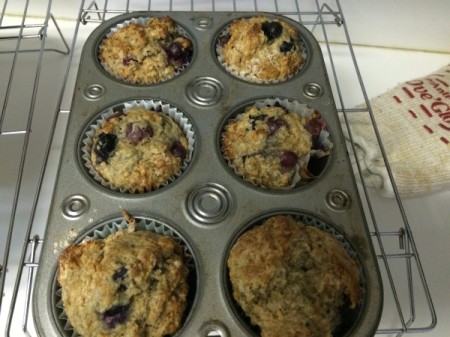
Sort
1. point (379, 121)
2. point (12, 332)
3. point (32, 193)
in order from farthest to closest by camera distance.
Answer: point (379, 121), point (32, 193), point (12, 332)

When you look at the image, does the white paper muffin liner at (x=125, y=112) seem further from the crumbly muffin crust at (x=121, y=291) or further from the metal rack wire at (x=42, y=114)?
the crumbly muffin crust at (x=121, y=291)

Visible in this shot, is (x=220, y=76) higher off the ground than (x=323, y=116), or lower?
higher

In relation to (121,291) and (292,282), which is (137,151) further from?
(292,282)

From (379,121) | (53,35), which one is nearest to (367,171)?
(379,121)

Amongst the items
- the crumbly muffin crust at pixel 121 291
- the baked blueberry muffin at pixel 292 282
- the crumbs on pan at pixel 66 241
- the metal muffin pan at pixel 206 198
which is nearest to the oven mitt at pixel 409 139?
the metal muffin pan at pixel 206 198

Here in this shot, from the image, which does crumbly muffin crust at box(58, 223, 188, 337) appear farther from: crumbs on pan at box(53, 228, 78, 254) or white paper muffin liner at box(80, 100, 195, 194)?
white paper muffin liner at box(80, 100, 195, 194)

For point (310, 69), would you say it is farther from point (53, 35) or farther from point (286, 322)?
point (53, 35)
